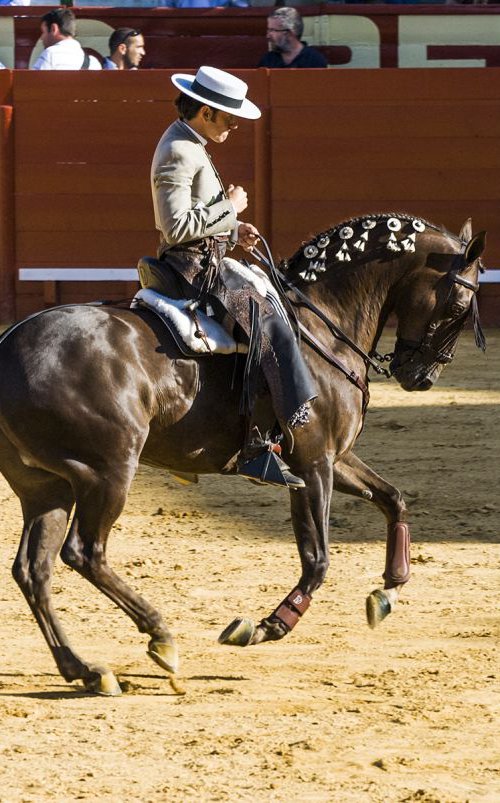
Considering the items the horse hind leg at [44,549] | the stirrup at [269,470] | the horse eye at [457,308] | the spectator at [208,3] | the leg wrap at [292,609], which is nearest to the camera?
the horse hind leg at [44,549]

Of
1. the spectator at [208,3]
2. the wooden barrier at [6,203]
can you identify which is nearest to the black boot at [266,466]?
the wooden barrier at [6,203]

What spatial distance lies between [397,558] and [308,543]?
0.51m

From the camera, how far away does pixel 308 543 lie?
17.8 ft

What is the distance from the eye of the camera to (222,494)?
26.8 feet

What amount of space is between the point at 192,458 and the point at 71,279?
23.7ft

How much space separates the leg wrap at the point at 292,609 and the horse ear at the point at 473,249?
4.41 ft

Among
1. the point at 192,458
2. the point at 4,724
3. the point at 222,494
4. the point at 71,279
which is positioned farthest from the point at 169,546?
the point at 71,279

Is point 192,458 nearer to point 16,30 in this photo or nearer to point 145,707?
point 145,707

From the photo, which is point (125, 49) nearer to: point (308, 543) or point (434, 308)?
point (434, 308)

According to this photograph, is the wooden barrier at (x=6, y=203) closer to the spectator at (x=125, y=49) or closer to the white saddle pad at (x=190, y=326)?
the spectator at (x=125, y=49)

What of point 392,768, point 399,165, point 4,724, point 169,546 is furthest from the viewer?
point 399,165

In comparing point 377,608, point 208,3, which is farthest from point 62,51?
point 377,608

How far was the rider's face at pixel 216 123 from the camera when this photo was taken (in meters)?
5.32

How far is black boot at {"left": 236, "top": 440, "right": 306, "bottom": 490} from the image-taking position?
5242mm
